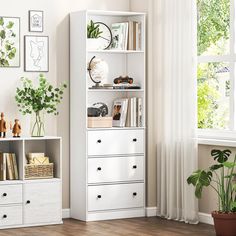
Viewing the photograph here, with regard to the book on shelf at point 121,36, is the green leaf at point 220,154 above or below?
below

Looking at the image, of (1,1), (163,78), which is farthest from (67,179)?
(1,1)

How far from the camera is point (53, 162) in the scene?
654 centimetres

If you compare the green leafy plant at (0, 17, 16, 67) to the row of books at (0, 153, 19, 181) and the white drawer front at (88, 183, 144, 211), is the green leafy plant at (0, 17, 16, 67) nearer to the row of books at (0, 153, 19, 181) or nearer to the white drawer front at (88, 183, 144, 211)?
the row of books at (0, 153, 19, 181)

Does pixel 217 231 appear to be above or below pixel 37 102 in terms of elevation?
below

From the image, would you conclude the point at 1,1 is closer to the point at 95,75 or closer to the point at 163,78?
the point at 95,75

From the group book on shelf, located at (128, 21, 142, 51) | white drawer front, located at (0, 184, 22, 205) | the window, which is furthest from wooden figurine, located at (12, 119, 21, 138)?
the window

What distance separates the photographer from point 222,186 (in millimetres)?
5891

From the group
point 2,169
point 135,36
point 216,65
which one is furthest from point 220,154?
point 2,169

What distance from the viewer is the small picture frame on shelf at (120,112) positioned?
6738 mm

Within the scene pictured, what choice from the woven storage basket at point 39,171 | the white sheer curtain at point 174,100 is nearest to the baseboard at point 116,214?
the white sheer curtain at point 174,100

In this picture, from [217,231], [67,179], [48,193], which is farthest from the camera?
[67,179]

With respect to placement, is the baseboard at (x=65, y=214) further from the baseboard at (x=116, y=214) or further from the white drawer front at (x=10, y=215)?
the white drawer front at (x=10, y=215)

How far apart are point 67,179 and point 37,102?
87cm

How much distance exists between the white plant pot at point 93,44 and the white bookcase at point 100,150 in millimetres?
61
